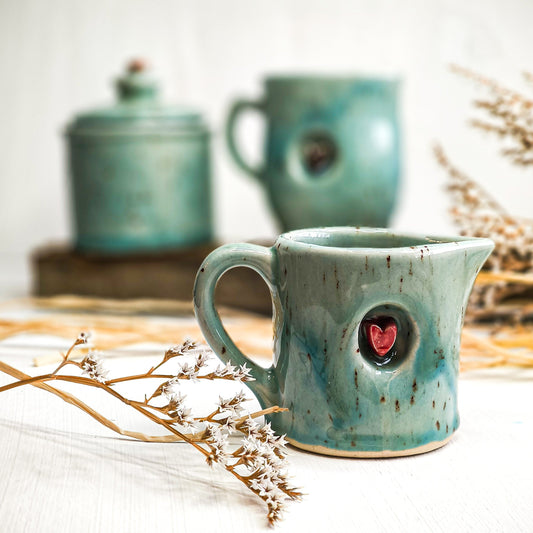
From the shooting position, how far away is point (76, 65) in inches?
48.9

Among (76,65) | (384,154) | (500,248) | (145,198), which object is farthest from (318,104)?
(76,65)

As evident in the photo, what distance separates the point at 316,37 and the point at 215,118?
19cm

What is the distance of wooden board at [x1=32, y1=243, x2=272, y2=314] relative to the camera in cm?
91

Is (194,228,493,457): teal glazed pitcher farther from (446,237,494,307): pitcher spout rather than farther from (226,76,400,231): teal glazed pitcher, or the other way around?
(226,76,400,231): teal glazed pitcher

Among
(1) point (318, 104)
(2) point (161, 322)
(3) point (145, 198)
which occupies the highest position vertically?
(1) point (318, 104)

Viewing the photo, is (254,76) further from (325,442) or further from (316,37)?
(325,442)

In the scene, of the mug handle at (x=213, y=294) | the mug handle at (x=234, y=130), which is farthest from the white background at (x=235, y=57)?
the mug handle at (x=213, y=294)

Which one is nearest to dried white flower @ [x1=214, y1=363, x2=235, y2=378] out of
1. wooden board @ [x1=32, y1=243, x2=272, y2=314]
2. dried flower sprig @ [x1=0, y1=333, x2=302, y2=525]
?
dried flower sprig @ [x1=0, y1=333, x2=302, y2=525]

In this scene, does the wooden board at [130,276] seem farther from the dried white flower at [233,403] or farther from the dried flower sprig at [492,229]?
the dried white flower at [233,403]

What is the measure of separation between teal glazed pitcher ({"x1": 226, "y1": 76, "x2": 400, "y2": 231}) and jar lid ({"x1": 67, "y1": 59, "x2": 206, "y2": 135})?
0.10 metres

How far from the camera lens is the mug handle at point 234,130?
983 millimetres

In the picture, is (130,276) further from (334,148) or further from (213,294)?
(213,294)

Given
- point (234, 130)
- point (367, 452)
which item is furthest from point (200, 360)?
point (234, 130)

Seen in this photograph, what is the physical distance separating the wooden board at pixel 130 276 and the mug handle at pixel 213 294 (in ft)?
1.29
